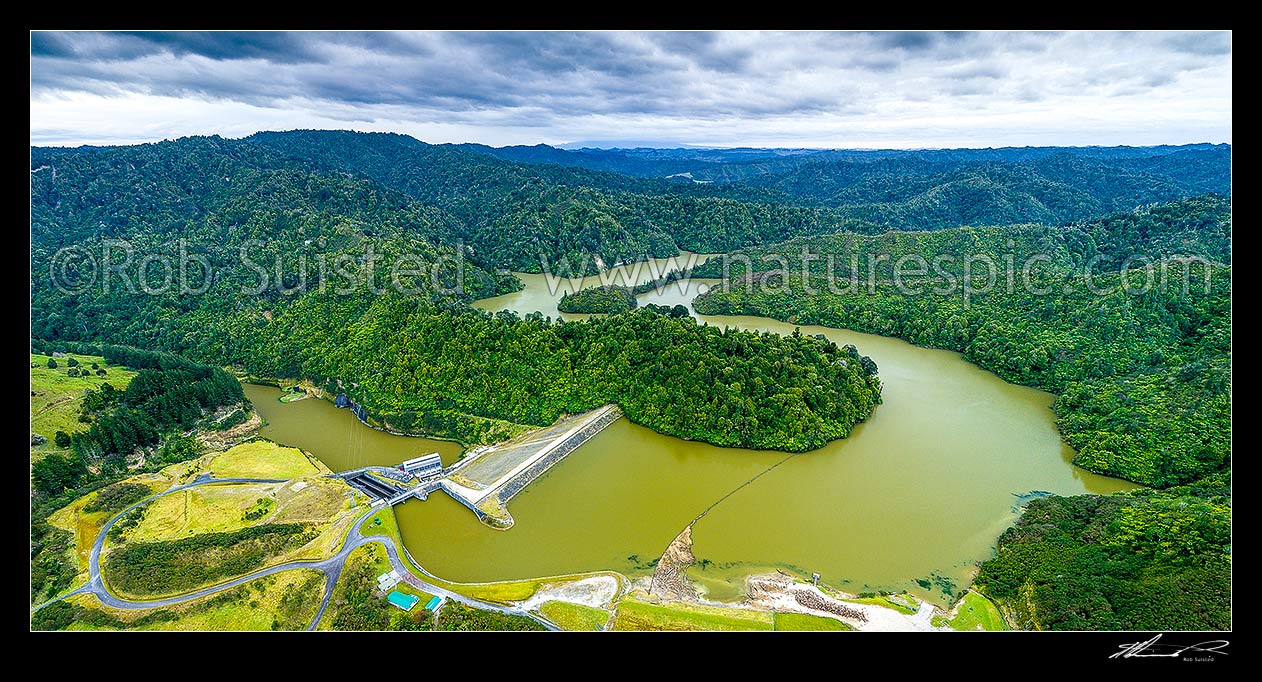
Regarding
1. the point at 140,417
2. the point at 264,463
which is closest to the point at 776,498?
the point at 264,463

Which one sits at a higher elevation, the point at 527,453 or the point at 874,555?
the point at 527,453

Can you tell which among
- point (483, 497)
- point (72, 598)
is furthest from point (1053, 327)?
point (72, 598)

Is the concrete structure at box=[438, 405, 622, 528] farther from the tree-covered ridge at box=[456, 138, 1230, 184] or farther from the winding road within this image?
the tree-covered ridge at box=[456, 138, 1230, 184]

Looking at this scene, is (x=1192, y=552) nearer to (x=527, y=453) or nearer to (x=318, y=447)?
(x=527, y=453)

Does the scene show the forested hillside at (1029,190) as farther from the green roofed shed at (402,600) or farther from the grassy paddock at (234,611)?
the grassy paddock at (234,611)

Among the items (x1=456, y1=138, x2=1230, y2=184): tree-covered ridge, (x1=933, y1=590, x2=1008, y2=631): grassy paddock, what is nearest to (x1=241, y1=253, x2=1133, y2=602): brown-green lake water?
(x1=933, y1=590, x2=1008, y2=631): grassy paddock
